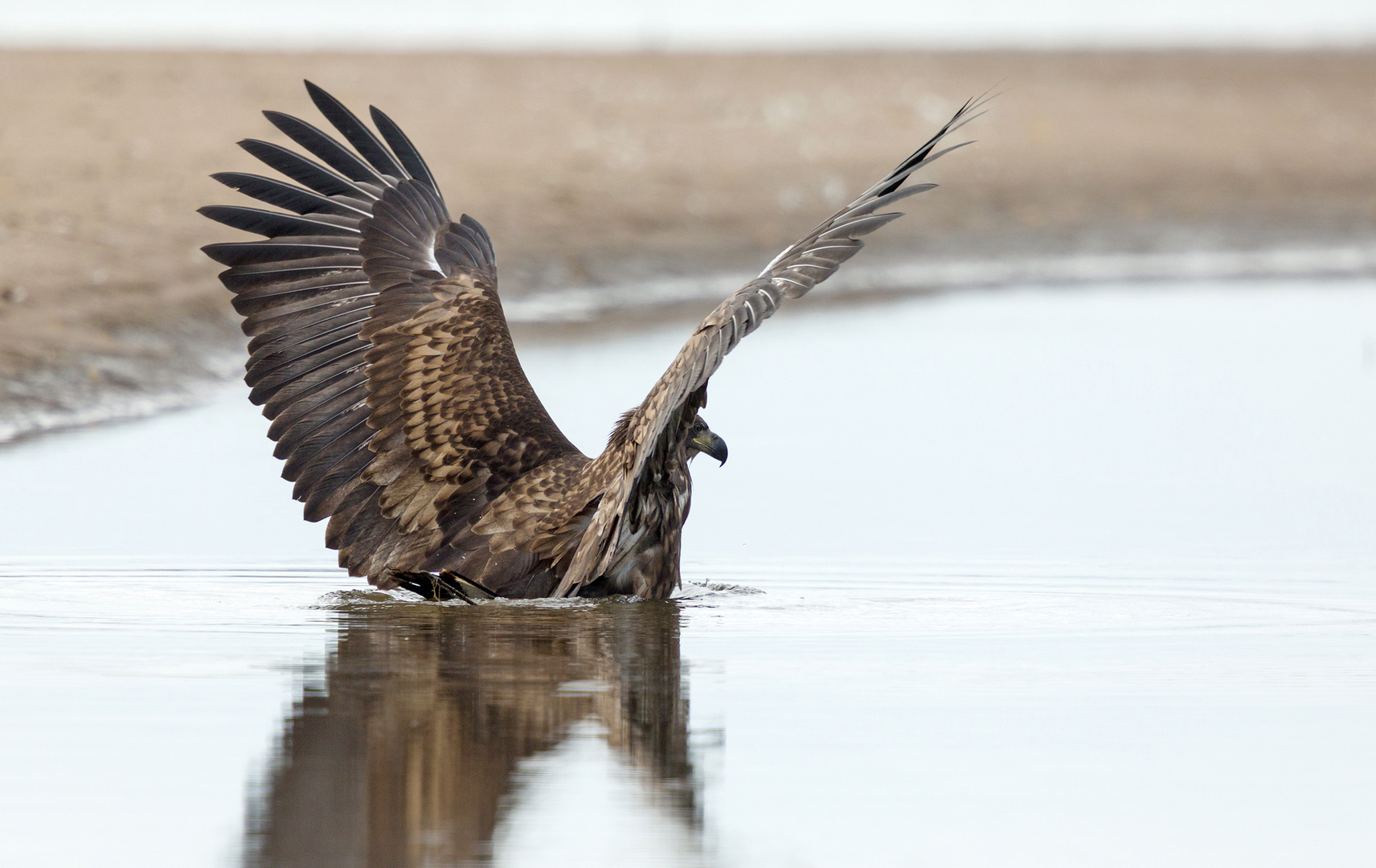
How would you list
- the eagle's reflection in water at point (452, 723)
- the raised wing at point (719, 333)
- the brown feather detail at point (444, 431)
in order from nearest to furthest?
the eagle's reflection in water at point (452, 723)
the raised wing at point (719, 333)
the brown feather detail at point (444, 431)

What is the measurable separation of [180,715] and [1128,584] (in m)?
Result: 3.55

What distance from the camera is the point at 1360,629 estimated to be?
705 cm

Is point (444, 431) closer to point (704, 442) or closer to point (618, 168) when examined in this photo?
point (704, 442)

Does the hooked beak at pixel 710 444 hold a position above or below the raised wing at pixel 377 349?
below

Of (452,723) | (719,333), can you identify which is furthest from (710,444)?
(452,723)

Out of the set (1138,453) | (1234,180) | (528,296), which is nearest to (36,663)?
(1138,453)

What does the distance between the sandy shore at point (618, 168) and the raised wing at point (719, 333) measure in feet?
17.2

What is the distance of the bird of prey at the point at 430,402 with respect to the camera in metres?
6.90

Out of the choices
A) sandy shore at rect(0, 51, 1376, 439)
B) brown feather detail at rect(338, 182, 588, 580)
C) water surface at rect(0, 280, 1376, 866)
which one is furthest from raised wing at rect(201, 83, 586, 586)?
sandy shore at rect(0, 51, 1376, 439)

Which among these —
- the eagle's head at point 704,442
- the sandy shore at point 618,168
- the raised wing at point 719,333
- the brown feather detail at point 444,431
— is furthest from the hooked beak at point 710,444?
the sandy shore at point 618,168

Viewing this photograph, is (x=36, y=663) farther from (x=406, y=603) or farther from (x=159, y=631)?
(x=406, y=603)

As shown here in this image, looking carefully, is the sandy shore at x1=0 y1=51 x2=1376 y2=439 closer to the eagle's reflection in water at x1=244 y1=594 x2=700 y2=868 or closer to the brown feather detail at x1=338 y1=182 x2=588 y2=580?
the brown feather detail at x1=338 y1=182 x2=588 y2=580

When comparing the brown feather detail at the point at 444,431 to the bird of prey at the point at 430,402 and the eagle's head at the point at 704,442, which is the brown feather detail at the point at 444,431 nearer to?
the bird of prey at the point at 430,402

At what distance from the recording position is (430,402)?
7.40 metres
